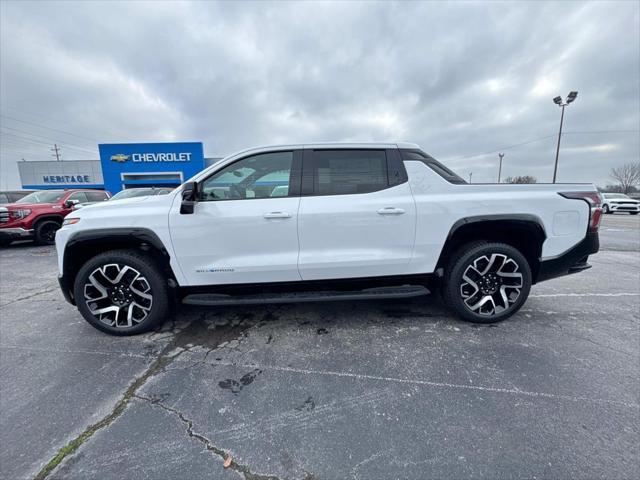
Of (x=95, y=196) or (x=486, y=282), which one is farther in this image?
(x=95, y=196)

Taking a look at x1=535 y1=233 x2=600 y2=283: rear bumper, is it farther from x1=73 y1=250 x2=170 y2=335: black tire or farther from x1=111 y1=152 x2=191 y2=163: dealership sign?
x1=111 y1=152 x2=191 y2=163: dealership sign

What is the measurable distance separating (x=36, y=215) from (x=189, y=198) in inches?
337

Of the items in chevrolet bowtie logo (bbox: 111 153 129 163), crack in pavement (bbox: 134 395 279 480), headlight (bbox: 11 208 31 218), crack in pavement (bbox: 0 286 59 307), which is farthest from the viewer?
chevrolet bowtie logo (bbox: 111 153 129 163)

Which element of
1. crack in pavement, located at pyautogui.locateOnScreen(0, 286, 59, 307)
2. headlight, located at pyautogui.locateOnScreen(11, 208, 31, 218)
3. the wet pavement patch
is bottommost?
the wet pavement patch

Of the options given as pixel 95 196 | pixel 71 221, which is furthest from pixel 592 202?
Result: pixel 95 196

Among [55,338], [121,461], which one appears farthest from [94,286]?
[121,461]

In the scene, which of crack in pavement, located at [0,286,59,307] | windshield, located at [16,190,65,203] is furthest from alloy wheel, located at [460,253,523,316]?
windshield, located at [16,190,65,203]

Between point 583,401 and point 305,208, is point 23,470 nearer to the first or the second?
point 305,208

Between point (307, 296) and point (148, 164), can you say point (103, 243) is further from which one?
point (148, 164)

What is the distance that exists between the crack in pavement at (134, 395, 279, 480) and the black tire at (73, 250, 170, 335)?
3.10ft

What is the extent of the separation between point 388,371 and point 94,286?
294 cm

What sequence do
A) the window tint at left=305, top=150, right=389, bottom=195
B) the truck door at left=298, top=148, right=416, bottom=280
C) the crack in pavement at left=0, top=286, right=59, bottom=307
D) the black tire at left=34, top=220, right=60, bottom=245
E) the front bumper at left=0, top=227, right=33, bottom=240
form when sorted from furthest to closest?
the black tire at left=34, top=220, right=60, bottom=245 → the front bumper at left=0, top=227, right=33, bottom=240 → the crack in pavement at left=0, top=286, right=59, bottom=307 → the window tint at left=305, top=150, right=389, bottom=195 → the truck door at left=298, top=148, right=416, bottom=280

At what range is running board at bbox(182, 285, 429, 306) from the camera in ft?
8.91

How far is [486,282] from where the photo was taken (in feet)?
9.59
